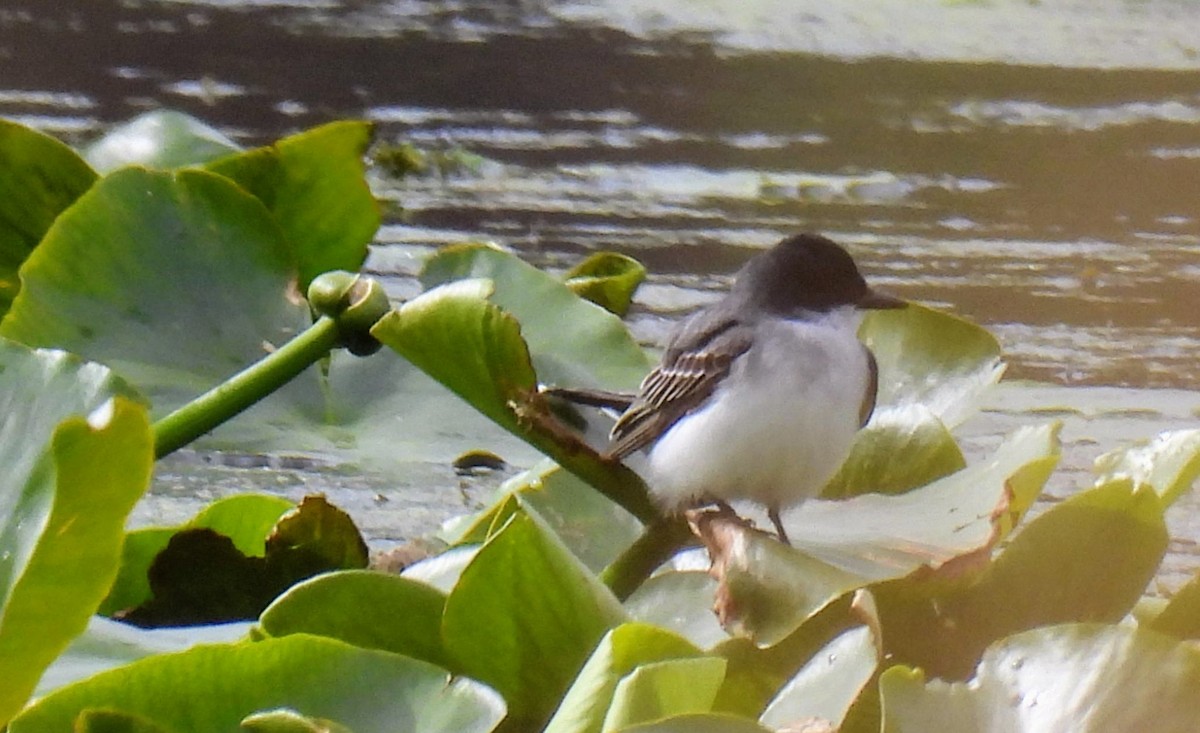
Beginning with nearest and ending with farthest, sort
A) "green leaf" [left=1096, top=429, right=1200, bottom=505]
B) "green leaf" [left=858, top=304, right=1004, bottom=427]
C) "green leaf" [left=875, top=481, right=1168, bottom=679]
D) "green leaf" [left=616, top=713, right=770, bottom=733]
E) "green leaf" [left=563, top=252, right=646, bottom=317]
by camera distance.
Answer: "green leaf" [left=616, top=713, right=770, bottom=733] < "green leaf" [left=875, top=481, right=1168, bottom=679] < "green leaf" [left=1096, top=429, right=1200, bottom=505] < "green leaf" [left=858, top=304, right=1004, bottom=427] < "green leaf" [left=563, top=252, right=646, bottom=317]

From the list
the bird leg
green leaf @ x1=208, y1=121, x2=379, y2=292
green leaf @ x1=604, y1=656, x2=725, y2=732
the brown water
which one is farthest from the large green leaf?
green leaf @ x1=208, y1=121, x2=379, y2=292

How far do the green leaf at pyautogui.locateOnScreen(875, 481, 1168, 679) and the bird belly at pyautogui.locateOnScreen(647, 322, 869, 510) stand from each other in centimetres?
52

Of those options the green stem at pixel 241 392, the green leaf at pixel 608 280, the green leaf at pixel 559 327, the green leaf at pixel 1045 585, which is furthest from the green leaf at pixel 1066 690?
the green leaf at pixel 608 280

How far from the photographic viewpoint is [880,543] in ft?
3.89

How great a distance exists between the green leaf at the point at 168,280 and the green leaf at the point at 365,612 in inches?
21.2

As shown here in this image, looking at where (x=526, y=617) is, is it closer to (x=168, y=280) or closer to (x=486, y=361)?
(x=486, y=361)

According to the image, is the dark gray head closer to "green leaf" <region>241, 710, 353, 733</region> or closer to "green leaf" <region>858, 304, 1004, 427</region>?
"green leaf" <region>858, 304, 1004, 427</region>

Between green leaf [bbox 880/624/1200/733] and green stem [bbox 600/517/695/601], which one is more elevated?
green leaf [bbox 880/624/1200/733]

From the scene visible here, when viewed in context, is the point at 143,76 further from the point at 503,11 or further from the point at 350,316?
the point at 350,316

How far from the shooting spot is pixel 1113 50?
13.9ft

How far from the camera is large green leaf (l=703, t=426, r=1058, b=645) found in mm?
1004

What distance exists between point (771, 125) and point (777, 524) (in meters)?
1.92

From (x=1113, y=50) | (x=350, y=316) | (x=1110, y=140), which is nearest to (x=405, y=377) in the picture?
(x=350, y=316)

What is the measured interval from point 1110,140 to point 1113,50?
105 cm
